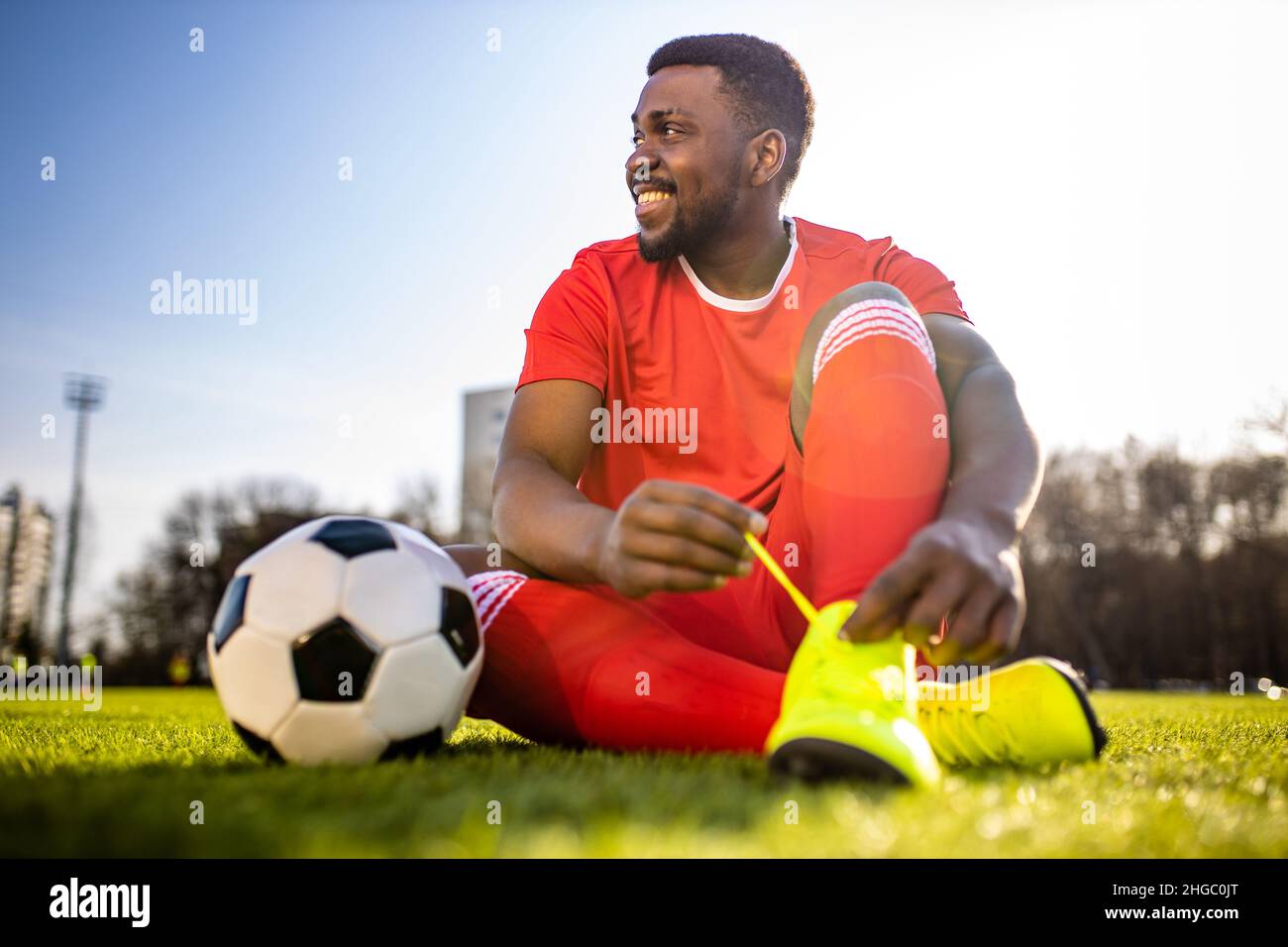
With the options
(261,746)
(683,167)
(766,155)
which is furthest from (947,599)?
(766,155)

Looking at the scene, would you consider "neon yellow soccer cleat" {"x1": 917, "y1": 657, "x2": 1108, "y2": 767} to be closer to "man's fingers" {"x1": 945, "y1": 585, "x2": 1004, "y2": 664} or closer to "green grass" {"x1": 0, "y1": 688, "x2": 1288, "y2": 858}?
"green grass" {"x1": 0, "y1": 688, "x2": 1288, "y2": 858}

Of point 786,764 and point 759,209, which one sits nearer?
point 786,764

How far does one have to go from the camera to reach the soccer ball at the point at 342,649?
1971 millimetres

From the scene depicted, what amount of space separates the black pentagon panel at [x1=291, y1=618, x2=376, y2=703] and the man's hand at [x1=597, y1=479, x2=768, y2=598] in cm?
68

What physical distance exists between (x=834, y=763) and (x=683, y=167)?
6.92 ft

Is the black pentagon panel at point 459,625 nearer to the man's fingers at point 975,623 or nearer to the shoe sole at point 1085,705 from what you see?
the man's fingers at point 975,623

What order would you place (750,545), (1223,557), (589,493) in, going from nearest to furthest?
(750,545)
(589,493)
(1223,557)

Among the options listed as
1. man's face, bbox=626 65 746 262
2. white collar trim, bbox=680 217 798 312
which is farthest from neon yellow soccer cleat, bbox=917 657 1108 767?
man's face, bbox=626 65 746 262

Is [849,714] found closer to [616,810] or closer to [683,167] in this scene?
[616,810]

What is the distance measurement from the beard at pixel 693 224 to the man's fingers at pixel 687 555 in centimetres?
160
